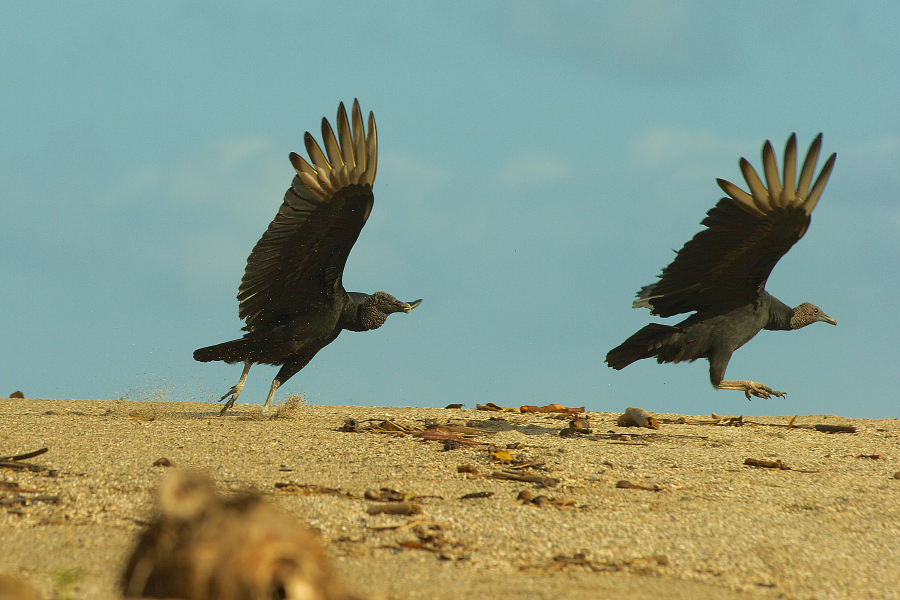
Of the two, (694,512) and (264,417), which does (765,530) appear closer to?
(694,512)

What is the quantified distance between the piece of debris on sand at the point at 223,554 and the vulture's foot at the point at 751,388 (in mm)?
6227

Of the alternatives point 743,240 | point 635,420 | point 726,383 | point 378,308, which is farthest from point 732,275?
point 378,308

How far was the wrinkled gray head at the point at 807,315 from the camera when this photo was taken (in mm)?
8312

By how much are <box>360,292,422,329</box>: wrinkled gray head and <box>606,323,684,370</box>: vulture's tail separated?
7.18 ft

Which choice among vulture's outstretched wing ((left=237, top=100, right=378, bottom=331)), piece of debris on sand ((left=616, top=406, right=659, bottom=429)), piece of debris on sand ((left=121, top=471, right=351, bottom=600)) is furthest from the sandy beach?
vulture's outstretched wing ((left=237, top=100, right=378, bottom=331))

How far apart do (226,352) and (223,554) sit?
5679 mm

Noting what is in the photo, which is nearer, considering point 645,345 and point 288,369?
point 645,345

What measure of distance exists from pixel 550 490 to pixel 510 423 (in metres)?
2.72

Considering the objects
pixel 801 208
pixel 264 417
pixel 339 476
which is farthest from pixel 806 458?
pixel 264 417

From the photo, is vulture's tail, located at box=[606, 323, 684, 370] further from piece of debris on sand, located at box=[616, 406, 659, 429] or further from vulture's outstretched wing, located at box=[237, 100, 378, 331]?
vulture's outstretched wing, located at box=[237, 100, 378, 331]

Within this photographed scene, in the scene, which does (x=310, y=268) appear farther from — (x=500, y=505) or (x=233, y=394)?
(x=500, y=505)

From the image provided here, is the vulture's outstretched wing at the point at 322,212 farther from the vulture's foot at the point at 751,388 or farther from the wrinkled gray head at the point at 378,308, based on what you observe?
the vulture's foot at the point at 751,388

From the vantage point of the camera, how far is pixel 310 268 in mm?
6484

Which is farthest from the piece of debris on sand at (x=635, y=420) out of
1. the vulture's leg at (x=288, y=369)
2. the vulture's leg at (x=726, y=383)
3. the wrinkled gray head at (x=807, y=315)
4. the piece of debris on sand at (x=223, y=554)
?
the piece of debris on sand at (x=223, y=554)
